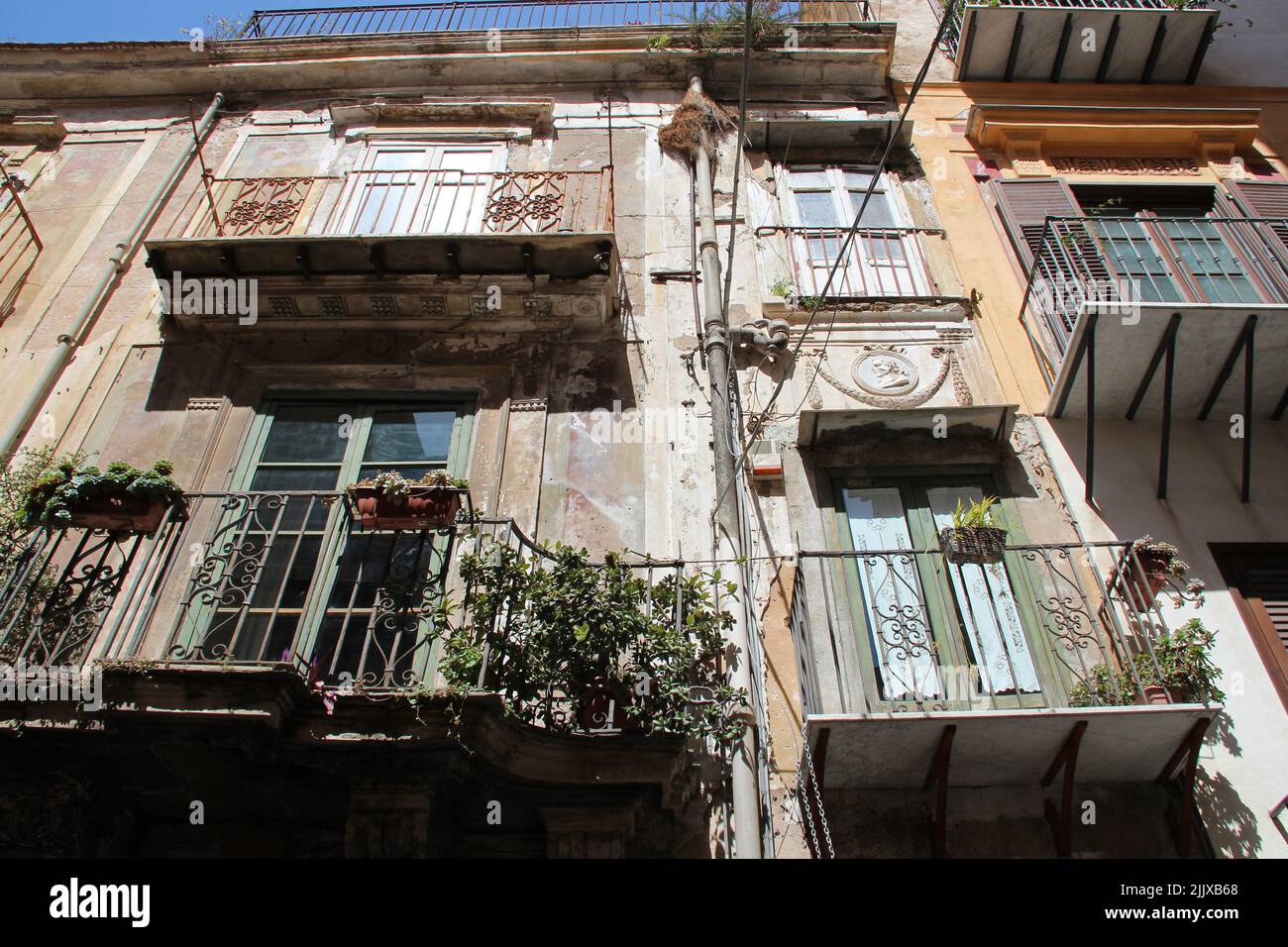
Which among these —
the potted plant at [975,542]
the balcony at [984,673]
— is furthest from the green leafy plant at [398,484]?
the potted plant at [975,542]

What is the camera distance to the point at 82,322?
849 centimetres

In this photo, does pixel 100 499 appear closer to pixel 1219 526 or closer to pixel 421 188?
pixel 421 188

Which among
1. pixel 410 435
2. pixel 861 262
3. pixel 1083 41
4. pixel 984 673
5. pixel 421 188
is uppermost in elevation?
pixel 1083 41

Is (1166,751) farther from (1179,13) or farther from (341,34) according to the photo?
(341,34)

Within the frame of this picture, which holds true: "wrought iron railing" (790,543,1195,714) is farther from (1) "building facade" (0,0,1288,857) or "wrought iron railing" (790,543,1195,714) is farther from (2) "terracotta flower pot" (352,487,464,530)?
(2) "terracotta flower pot" (352,487,464,530)

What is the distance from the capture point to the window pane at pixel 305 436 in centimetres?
744

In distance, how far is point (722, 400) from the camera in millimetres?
7426

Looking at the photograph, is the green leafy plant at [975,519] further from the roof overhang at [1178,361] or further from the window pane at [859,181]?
the window pane at [859,181]

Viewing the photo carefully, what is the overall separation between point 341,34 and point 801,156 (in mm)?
5790

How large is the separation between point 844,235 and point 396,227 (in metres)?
4.21

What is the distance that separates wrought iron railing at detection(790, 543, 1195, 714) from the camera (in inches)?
228

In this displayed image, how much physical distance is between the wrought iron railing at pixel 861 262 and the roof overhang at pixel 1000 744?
13.9 ft

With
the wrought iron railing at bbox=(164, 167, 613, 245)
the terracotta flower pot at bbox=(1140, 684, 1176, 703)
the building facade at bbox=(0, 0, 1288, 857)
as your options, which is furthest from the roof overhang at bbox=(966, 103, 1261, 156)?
the terracotta flower pot at bbox=(1140, 684, 1176, 703)

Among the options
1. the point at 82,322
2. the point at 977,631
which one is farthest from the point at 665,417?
the point at 82,322
